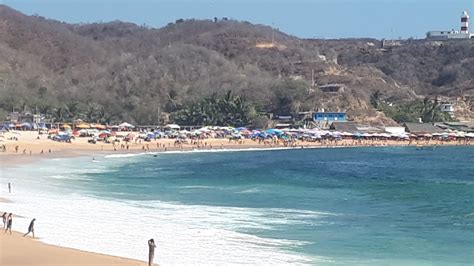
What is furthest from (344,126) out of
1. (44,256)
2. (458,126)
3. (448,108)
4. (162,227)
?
(44,256)

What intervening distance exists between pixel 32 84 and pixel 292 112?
35.0 meters

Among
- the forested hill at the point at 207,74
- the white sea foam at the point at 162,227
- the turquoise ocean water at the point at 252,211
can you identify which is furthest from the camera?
the forested hill at the point at 207,74

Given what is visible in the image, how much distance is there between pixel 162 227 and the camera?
21.8 meters

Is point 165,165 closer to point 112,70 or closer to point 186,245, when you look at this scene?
point 186,245

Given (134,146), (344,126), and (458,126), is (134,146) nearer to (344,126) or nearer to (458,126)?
(344,126)

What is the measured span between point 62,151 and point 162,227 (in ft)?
110

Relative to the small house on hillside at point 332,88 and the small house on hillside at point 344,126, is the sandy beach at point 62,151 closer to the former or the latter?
the small house on hillside at point 344,126

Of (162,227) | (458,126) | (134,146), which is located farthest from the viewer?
(458,126)

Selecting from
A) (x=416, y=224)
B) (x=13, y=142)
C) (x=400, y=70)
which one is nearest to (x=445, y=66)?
(x=400, y=70)

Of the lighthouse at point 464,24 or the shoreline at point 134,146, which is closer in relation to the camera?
the shoreline at point 134,146

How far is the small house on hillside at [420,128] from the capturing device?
84250 mm

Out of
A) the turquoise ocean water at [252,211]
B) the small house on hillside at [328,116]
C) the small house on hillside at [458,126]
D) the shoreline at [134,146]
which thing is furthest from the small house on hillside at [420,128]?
the turquoise ocean water at [252,211]

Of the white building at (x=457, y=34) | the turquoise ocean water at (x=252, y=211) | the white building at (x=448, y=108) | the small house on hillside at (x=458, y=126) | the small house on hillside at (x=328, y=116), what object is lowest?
the turquoise ocean water at (x=252, y=211)

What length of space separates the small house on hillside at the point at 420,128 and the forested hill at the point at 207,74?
196 inches
